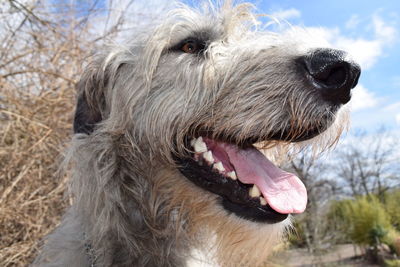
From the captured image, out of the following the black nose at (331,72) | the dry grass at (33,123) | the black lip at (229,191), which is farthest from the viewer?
the dry grass at (33,123)

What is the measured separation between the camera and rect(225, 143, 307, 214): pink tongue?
7.64 ft

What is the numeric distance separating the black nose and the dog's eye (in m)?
0.74

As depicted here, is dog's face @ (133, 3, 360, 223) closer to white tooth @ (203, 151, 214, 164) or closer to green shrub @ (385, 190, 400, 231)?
white tooth @ (203, 151, 214, 164)

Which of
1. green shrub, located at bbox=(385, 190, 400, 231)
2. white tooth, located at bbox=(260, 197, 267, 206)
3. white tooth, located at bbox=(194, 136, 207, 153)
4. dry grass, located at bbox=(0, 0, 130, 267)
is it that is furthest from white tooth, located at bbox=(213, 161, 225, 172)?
green shrub, located at bbox=(385, 190, 400, 231)

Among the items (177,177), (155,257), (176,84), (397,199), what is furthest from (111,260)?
(397,199)

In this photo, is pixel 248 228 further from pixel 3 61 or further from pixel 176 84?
pixel 3 61

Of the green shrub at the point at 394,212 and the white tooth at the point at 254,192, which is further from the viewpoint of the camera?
the green shrub at the point at 394,212

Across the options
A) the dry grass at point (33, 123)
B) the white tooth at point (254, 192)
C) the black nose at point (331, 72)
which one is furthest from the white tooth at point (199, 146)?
the dry grass at point (33, 123)

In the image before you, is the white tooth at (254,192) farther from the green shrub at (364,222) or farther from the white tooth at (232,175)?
the green shrub at (364,222)

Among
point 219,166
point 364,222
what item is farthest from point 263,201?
point 364,222

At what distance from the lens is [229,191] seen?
2.34 m

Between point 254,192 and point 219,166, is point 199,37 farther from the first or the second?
point 254,192

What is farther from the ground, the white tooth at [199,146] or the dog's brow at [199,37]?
the dog's brow at [199,37]

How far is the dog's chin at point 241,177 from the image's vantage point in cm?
227
